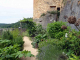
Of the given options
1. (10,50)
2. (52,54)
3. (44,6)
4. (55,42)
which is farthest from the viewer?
(44,6)

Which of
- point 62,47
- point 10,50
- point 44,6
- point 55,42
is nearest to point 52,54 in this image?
point 62,47

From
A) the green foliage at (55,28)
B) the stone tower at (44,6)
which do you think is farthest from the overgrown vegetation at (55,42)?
the stone tower at (44,6)

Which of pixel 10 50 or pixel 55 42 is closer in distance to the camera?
pixel 10 50

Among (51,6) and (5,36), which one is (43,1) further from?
(5,36)

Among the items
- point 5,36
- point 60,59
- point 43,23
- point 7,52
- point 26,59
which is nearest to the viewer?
point 60,59

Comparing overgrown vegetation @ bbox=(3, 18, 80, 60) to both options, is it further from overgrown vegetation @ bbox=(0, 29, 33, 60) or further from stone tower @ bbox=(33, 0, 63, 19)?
stone tower @ bbox=(33, 0, 63, 19)

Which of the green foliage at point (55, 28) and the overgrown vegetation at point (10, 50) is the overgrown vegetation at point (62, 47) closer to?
the green foliage at point (55, 28)

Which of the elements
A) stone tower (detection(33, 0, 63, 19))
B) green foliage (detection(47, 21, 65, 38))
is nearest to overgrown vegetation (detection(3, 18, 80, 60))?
green foliage (detection(47, 21, 65, 38))

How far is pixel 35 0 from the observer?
433 inches

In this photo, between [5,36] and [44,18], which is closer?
[5,36]

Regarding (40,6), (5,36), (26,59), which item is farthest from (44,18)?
(26,59)

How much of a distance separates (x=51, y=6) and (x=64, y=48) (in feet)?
28.3

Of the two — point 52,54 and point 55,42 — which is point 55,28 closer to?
point 55,42

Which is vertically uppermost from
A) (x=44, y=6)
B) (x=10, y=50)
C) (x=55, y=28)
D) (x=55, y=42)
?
(x=44, y=6)
